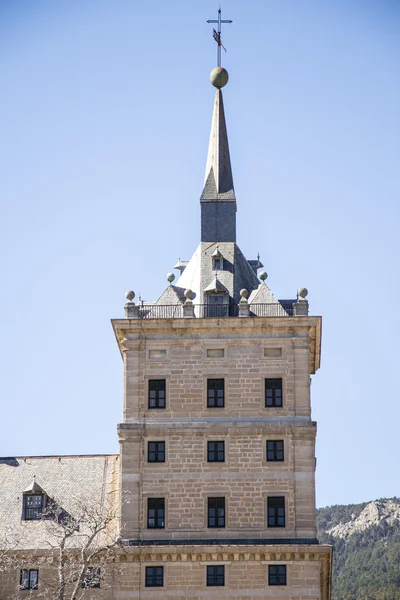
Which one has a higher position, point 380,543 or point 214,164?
point 214,164

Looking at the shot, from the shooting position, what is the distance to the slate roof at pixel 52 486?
247ft

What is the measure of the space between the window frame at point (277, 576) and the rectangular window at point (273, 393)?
8.74 m

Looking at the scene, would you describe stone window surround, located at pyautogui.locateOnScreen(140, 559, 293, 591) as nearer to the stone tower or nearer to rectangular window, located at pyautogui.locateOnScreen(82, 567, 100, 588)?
the stone tower

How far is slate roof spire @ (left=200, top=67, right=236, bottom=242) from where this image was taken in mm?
83250

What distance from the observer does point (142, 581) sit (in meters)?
72.3

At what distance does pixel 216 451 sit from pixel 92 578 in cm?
951

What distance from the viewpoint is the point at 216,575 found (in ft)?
238

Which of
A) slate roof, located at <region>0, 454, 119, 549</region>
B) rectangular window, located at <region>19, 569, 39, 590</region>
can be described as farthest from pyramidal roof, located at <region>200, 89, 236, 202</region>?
rectangular window, located at <region>19, 569, 39, 590</region>

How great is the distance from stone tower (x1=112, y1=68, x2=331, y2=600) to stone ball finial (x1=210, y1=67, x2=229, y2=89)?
16455 mm

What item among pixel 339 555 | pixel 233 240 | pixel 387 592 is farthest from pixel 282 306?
pixel 339 555

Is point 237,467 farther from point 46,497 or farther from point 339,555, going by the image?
point 339,555

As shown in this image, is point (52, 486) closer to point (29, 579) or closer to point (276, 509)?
point (29, 579)

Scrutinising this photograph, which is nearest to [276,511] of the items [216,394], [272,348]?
[216,394]

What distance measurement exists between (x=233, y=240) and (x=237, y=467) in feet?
50.2
